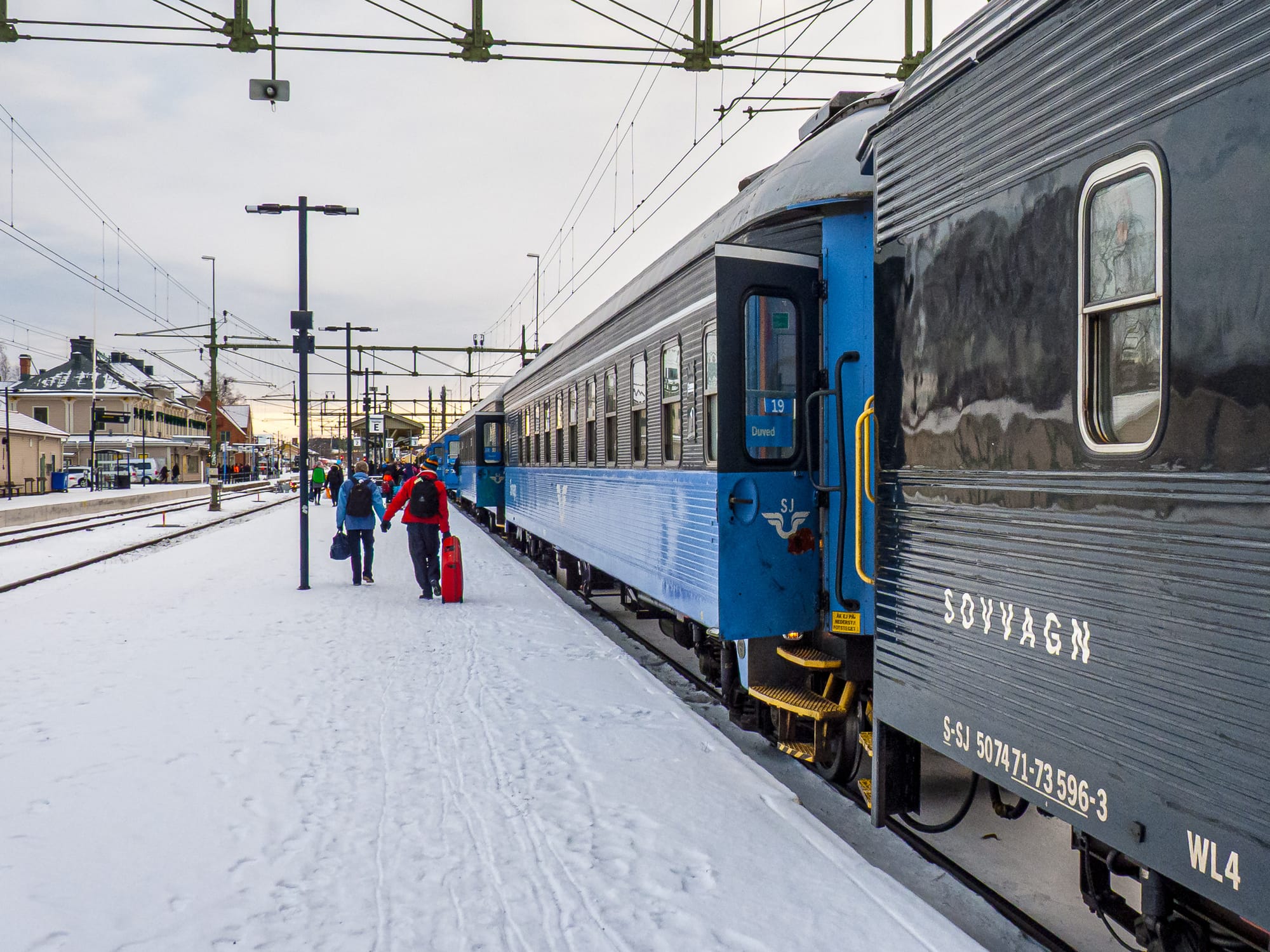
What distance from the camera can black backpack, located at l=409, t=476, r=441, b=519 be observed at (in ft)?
39.2

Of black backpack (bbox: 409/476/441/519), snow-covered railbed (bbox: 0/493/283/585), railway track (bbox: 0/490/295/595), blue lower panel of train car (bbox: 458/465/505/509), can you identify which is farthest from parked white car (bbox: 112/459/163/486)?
black backpack (bbox: 409/476/441/519)

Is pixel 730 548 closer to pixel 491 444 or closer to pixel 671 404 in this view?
pixel 671 404

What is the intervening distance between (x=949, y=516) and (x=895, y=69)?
23.7 ft

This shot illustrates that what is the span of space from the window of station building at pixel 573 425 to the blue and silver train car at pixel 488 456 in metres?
8.75

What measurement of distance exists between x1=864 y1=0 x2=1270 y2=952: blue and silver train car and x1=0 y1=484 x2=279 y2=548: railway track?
21969mm

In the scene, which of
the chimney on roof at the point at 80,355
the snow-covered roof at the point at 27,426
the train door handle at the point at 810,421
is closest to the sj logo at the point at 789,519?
the train door handle at the point at 810,421

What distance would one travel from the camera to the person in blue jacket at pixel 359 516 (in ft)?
43.4

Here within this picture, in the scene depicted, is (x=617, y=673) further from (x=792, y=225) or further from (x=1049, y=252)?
(x=1049, y=252)

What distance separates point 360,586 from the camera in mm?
13047

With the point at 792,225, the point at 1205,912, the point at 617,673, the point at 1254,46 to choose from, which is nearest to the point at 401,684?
the point at 617,673

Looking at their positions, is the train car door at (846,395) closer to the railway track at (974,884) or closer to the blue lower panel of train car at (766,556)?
the blue lower panel of train car at (766,556)

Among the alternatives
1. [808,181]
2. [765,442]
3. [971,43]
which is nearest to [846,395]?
[765,442]

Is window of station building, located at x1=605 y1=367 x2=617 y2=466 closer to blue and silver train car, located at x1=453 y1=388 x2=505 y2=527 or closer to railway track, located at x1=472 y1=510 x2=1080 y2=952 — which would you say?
railway track, located at x1=472 y1=510 x2=1080 y2=952

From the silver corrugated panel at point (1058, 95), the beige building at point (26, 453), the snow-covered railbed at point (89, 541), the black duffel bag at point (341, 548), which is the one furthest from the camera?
the beige building at point (26, 453)
